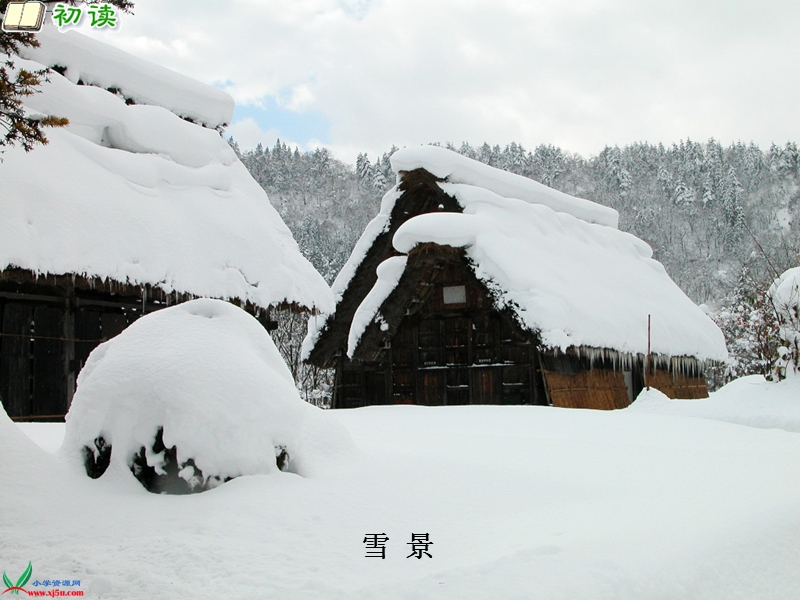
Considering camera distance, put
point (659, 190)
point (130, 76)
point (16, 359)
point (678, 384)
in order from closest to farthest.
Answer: point (16, 359), point (130, 76), point (678, 384), point (659, 190)

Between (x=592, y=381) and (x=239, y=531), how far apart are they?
41.6ft

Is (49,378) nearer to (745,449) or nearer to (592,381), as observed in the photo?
(745,449)


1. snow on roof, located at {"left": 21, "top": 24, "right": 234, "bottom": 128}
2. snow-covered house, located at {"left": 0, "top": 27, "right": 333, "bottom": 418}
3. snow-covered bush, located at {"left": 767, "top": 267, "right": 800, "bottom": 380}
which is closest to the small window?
snow-covered house, located at {"left": 0, "top": 27, "right": 333, "bottom": 418}

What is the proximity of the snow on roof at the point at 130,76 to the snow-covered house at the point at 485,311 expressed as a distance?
4243mm

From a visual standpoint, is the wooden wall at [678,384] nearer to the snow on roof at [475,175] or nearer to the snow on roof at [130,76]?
the snow on roof at [475,175]

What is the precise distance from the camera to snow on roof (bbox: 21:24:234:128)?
12.9 m

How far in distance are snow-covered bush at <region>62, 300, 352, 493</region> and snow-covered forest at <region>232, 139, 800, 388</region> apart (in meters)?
55.9

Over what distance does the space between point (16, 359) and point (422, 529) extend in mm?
8081

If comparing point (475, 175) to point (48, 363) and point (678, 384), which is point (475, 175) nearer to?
point (678, 384)

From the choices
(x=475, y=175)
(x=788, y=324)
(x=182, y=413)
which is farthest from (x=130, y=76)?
(x=788, y=324)

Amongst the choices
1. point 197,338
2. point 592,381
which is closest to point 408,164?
point 592,381

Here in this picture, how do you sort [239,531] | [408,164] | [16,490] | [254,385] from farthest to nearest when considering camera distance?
[408,164] < [254,385] < [16,490] < [239,531]

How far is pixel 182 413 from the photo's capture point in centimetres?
412

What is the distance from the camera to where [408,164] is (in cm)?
1655
